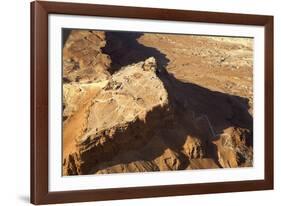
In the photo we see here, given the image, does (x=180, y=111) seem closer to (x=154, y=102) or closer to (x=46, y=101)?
(x=154, y=102)

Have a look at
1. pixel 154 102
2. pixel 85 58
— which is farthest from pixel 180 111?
pixel 85 58

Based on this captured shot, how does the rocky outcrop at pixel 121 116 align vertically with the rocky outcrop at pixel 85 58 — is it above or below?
below

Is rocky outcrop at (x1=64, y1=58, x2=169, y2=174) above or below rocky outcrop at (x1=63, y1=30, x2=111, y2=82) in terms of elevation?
below

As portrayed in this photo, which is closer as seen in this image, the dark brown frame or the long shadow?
the dark brown frame

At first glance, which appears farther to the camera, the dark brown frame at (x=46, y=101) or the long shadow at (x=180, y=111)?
the long shadow at (x=180, y=111)
